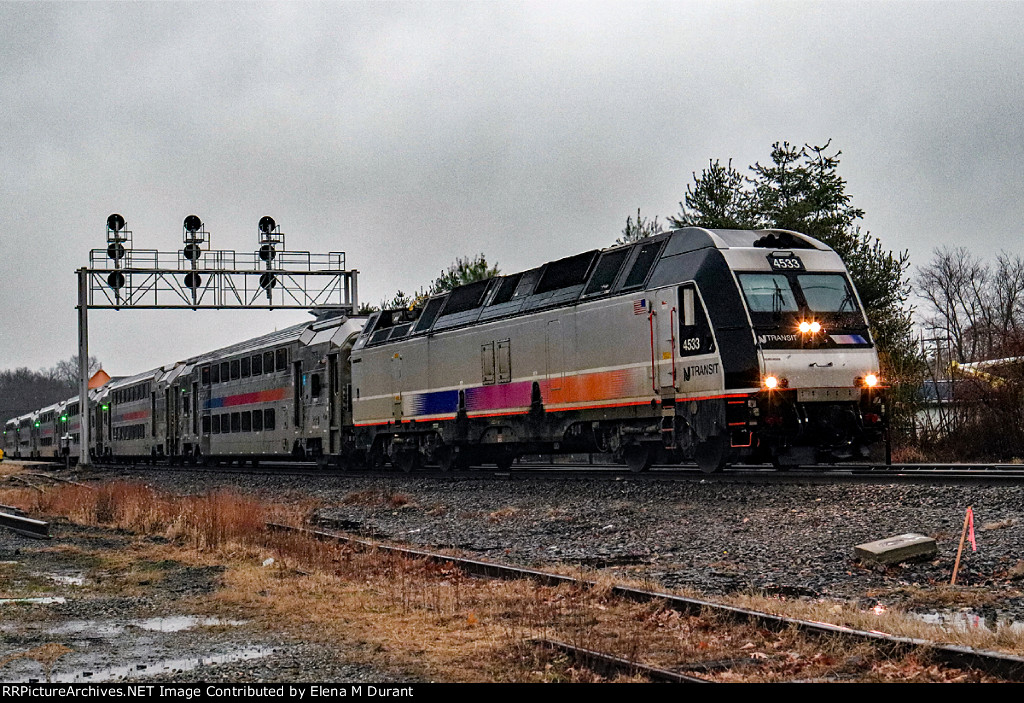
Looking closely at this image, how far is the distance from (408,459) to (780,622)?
1974 cm

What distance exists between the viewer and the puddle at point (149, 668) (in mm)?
6480

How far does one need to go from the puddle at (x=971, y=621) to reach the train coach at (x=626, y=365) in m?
7.97

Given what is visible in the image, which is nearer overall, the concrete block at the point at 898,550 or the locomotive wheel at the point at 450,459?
the concrete block at the point at 898,550

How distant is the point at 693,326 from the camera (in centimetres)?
1641

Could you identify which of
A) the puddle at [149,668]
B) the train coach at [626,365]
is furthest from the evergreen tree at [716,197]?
the puddle at [149,668]

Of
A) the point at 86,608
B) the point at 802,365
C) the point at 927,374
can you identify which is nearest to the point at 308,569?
the point at 86,608

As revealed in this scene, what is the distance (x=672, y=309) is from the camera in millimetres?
16781

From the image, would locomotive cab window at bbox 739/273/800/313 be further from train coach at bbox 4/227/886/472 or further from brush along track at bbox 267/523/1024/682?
brush along track at bbox 267/523/1024/682

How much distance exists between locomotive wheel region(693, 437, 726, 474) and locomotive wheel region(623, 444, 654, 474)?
1.52 meters

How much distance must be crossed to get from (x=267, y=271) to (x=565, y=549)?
31.0 metres

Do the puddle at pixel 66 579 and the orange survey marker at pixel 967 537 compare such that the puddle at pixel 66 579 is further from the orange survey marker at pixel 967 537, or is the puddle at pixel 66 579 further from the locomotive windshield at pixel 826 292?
the locomotive windshield at pixel 826 292

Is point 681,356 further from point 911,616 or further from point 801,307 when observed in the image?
point 911,616

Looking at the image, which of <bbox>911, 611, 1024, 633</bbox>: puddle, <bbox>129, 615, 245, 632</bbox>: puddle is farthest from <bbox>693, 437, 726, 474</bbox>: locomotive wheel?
<bbox>129, 615, 245, 632</bbox>: puddle

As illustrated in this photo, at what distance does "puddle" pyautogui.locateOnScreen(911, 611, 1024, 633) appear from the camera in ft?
22.9
